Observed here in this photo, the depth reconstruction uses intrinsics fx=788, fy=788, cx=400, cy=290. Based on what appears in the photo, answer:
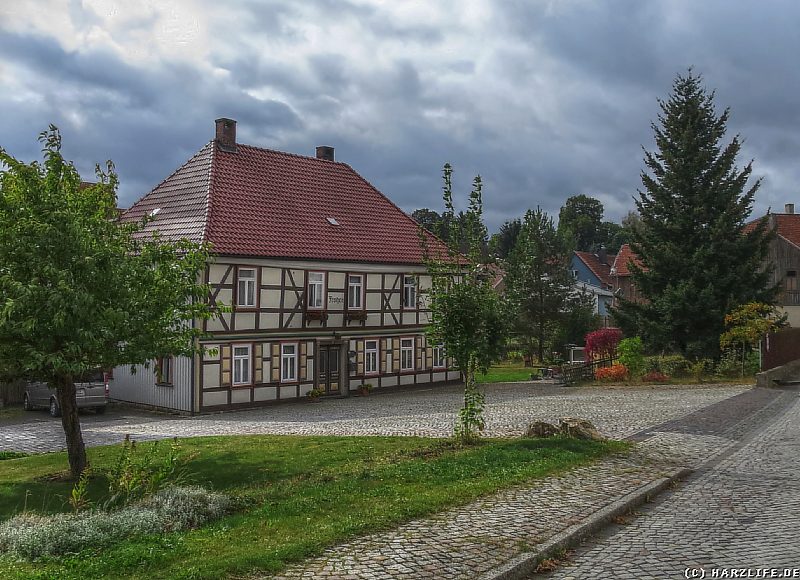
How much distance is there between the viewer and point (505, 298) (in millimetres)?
14820

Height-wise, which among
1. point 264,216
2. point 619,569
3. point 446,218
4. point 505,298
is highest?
point 264,216

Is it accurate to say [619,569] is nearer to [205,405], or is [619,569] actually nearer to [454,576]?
[454,576]

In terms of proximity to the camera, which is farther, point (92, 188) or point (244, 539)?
point (92, 188)

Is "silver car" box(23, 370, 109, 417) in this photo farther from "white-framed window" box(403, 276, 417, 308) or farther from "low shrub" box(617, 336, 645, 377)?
"low shrub" box(617, 336, 645, 377)

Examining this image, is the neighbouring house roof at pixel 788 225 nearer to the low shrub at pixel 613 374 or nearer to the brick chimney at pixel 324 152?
the low shrub at pixel 613 374

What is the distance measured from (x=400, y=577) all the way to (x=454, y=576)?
19.9 inches

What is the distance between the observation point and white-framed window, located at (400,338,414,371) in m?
32.9

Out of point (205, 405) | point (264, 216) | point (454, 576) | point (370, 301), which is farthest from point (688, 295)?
point (454, 576)

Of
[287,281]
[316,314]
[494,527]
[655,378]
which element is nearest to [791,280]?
[655,378]

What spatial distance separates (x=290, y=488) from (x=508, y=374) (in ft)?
104

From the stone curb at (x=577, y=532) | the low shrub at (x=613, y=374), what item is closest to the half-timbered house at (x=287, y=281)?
the low shrub at (x=613, y=374)

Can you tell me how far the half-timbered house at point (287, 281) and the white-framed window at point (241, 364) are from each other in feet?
0.14

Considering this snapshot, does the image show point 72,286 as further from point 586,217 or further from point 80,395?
point 586,217

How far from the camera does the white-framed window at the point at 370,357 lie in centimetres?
3144
